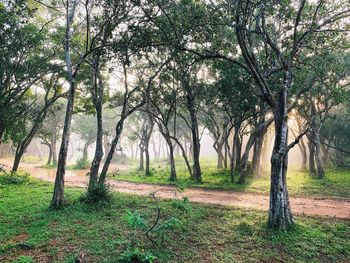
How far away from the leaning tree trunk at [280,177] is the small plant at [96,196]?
789 centimetres

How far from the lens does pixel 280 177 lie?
11102mm

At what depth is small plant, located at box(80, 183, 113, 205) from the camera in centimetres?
1426

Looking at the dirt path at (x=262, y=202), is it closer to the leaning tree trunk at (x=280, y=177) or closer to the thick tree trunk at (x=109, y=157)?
the thick tree trunk at (x=109, y=157)

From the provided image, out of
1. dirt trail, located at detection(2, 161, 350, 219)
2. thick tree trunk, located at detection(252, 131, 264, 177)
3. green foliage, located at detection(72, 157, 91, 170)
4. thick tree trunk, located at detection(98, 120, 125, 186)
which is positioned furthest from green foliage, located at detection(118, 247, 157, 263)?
green foliage, located at detection(72, 157, 91, 170)

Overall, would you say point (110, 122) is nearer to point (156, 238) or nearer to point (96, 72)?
point (96, 72)

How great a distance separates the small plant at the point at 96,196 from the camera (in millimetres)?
14258

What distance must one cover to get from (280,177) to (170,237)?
4.70 m

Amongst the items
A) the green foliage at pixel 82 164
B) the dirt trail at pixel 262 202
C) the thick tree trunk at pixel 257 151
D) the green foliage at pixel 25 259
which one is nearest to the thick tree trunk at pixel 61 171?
the dirt trail at pixel 262 202

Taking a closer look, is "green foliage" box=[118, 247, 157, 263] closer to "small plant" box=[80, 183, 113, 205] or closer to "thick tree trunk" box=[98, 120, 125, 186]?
"small plant" box=[80, 183, 113, 205]

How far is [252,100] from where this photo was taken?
854 inches

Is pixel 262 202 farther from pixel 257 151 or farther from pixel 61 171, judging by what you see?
pixel 61 171

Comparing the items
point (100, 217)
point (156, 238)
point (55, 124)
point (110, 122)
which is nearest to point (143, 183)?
point (100, 217)

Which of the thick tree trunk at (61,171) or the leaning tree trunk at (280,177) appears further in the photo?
the thick tree trunk at (61,171)

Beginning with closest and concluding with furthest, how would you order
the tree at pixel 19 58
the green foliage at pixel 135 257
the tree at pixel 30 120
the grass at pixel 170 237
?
the green foliage at pixel 135 257, the grass at pixel 170 237, the tree at pixel 19 58, the tree at pixel 30 120
